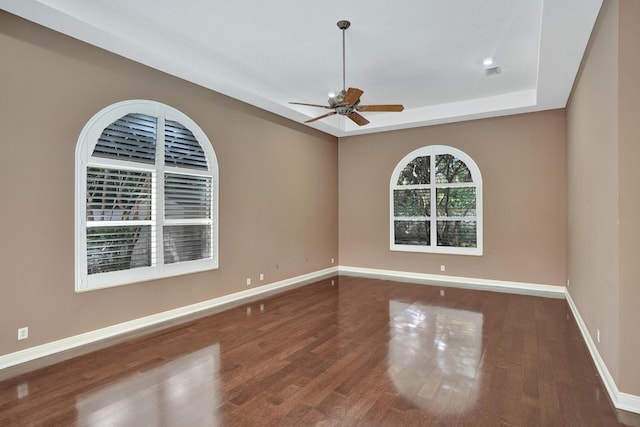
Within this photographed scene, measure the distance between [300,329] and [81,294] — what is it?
7.70 feet

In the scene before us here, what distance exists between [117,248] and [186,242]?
92 cm

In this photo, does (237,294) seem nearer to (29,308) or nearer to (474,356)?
(29,308)

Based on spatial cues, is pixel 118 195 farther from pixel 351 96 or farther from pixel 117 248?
pixel 351 96

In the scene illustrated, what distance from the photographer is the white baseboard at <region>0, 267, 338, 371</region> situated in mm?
3187

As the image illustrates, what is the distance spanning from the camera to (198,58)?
4.38m

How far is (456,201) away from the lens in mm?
6711

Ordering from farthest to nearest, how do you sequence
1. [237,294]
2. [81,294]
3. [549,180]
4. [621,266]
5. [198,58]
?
1. [549,180]
2. [237,294]
3. [198,58]
4. [81,294]
5. [621,266]

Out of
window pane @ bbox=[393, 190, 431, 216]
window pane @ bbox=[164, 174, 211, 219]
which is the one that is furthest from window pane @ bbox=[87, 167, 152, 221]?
window pane @ bbox=[393, 190, 431, 216]

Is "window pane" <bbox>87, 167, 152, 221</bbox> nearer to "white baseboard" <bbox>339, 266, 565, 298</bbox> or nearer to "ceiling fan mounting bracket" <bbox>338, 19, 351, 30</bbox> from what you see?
"ceiling fan mounting bracket" <bbox>338, 19, 351, 30</bbox>

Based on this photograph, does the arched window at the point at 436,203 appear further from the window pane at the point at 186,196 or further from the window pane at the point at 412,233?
the window pane at the point at 186,196

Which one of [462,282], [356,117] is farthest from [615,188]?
[462,282]

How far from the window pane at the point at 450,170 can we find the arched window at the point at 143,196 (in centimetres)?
425

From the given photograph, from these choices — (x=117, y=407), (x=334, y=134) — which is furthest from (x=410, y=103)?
(x=117, y=407)

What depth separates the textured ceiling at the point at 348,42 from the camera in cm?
333
